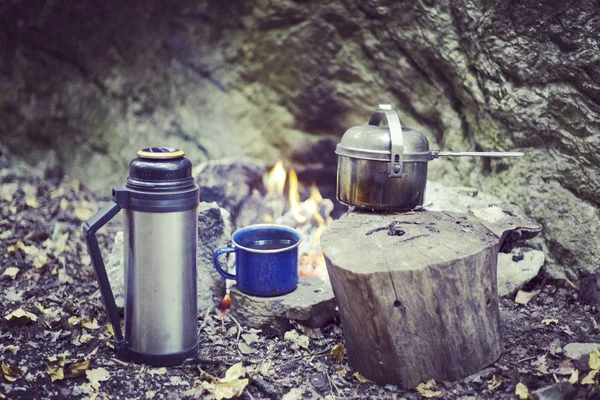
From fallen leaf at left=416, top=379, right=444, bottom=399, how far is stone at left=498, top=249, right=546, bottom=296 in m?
1.19

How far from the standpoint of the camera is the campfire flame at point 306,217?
14.4ft

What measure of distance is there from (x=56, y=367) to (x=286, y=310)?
1.28 metres

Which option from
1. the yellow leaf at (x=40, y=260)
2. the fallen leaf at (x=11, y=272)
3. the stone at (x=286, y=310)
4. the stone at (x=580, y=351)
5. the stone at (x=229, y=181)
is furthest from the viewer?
the stone at (x=229, y=181)

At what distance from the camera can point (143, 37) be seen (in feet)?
19.2

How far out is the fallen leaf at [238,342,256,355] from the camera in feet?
10.9

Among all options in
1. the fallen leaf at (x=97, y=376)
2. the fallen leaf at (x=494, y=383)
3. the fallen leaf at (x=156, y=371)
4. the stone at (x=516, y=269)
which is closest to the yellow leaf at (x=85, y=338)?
the fallen leaf at (x=97, y=376)

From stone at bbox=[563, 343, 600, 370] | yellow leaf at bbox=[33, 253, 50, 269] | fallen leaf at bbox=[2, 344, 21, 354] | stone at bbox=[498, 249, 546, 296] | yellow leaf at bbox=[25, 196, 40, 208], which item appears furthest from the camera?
yellow leaf at bbox=[25, 196, 40, 208]

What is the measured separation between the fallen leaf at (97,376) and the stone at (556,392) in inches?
83.4

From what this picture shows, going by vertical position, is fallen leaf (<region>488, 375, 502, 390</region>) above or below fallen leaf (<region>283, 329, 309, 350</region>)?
above

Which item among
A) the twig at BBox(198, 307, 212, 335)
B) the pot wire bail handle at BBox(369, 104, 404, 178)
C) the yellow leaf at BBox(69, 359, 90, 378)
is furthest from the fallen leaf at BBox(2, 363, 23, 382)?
the pot wire bail handle at BBox(369, 104, 404, 178)

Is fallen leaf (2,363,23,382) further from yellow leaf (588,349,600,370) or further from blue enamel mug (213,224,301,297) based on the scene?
yellow leaf (588,349,600,370)

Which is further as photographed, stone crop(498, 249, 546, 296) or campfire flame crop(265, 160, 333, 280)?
campfire flame crop(265, 160, 333, 280)

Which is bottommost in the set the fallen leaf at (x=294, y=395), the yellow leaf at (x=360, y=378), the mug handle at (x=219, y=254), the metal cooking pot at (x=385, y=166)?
the fallen leaf at (x=294, y=395)

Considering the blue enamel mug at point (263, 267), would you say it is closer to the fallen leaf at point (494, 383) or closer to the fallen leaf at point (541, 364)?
the fallen leaf at point (494, 383)
